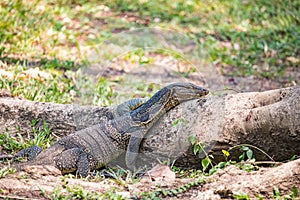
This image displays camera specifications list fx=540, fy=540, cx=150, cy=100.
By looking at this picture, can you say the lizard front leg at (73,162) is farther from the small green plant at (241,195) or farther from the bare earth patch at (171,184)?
the small green plant at (241,195)

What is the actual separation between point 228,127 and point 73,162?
148 centimetres

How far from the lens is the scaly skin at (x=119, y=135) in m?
5.23

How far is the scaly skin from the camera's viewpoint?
5.23 metres

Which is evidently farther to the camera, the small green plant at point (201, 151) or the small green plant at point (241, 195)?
the small green plant at point (201, 151)

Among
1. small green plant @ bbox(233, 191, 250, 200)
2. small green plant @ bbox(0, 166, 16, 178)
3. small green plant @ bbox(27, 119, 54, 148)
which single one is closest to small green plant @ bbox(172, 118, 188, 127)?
small green plant @ bbox(233, 191, 250, 200)

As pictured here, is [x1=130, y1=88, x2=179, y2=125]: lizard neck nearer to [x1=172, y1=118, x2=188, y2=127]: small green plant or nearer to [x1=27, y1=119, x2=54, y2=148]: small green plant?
[x1=172, y1=118, x2=188, y2=127]: small green plant

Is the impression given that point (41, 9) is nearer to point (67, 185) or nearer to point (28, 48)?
point (28, 48)

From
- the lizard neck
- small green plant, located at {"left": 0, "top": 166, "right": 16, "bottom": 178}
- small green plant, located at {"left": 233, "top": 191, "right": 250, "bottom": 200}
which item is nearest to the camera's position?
small green plant, located at {"left": 233, "top": 191, "right": 250, "bottom": 200}

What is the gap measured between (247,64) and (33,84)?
393 centimetres

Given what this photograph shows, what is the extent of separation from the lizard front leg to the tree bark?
556 mm

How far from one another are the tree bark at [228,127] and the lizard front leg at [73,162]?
1.82 ft

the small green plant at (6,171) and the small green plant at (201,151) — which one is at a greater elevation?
the small green plant at (201,151)

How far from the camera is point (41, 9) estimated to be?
9.62 m

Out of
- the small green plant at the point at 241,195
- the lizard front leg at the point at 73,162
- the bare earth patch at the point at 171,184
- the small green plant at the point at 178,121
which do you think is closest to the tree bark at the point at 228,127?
the small green plant at the point at 178,121
